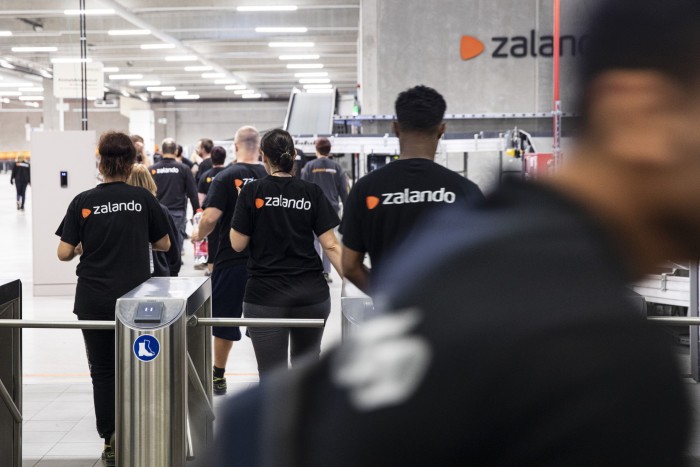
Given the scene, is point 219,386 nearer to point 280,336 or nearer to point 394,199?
point 280,336

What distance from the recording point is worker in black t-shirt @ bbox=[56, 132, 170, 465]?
411 centimetres

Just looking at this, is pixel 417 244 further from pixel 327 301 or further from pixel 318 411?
pixel 327 301

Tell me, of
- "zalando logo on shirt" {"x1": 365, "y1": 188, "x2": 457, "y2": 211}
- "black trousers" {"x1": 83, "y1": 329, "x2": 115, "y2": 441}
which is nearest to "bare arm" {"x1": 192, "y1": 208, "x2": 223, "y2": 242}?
"black trousers" {"x1": 83, "y1": 329, "x2": 115, "y2": 441}

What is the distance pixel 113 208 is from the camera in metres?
4.16

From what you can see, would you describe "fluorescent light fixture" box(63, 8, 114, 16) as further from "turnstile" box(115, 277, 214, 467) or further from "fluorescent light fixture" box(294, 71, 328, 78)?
"turnstile" box(115, 277, 214, 467)

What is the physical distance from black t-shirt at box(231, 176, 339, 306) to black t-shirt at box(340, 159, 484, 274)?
1.21 m

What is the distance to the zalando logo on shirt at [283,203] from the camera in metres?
4.26

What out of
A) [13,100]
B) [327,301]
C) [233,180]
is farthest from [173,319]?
[13,100]

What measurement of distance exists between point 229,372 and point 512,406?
19.0 ft

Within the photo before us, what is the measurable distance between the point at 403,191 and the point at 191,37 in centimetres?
2211

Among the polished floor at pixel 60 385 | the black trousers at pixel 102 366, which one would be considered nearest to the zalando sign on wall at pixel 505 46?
the polished floor at pixel 60 385

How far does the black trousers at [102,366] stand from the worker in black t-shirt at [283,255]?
2.16 feet

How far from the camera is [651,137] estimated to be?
0.68 metres

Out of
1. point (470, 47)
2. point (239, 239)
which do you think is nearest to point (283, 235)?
point (239, 239)
